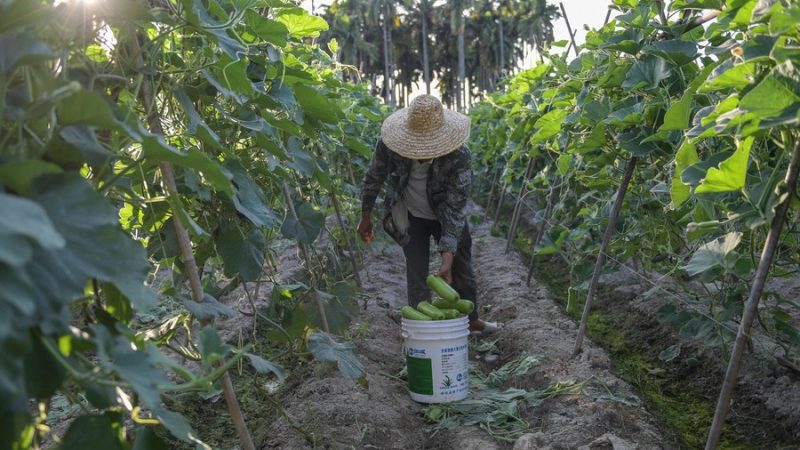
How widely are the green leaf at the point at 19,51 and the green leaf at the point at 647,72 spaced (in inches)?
98.8

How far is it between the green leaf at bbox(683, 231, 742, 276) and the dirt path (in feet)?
3.03

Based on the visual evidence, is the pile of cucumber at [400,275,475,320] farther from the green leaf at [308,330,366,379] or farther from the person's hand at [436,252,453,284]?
the green leaf at [308,330,366,379]

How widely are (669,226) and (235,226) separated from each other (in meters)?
2.16

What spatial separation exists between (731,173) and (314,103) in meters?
1.47

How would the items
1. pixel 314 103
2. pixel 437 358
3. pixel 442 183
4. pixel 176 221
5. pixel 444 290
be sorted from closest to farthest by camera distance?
1. pixel 176 221
2. pixel 314 103
3. pixel 437 358
4. pixel 444 290
5. pixel 442 183

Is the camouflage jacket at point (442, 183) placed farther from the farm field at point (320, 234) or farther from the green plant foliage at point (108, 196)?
the green plant foliage at point (108, 196)

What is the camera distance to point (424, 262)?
15.0 ft

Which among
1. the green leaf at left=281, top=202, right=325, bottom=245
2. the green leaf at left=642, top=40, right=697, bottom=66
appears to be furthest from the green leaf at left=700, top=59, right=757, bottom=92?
the green leaf at left=281, top=202, right=325, bottom=245

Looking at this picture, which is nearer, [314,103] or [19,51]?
[19,51]

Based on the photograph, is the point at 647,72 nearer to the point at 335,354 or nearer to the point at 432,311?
the point at 432,311

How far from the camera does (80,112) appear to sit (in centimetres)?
121

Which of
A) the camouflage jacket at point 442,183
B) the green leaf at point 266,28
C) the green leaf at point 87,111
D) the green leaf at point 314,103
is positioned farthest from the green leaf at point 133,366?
the camouflage jacket at point 442,183

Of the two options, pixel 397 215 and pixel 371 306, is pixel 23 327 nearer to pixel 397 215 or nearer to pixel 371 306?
pixel 397 215

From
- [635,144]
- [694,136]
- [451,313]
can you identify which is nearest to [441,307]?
[451,313]
